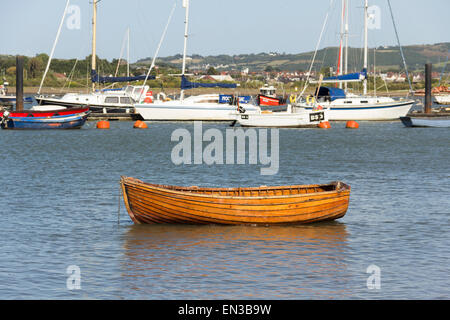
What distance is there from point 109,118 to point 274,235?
56767mm

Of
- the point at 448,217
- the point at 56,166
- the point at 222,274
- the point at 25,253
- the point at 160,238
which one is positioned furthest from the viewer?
the point at 56,166

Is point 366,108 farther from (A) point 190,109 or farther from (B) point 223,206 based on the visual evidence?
(B) point 223,206

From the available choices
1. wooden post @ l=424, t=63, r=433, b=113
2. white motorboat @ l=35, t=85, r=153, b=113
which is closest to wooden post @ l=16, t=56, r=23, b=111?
white motorboat @ l=35, t=85, r=153, b=113

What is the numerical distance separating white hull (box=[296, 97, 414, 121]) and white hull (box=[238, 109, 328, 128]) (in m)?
7.01

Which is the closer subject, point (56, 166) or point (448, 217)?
point (448, 217)

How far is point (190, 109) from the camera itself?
234 feet

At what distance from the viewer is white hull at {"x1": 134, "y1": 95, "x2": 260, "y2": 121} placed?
71.1 meters

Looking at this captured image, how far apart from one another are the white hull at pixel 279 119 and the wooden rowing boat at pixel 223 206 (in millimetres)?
43316

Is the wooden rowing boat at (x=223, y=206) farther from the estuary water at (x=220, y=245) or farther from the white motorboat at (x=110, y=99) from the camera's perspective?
the white motorboat at (x=110, y=99)

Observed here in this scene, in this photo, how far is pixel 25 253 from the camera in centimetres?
1889

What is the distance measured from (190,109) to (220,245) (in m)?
52.0

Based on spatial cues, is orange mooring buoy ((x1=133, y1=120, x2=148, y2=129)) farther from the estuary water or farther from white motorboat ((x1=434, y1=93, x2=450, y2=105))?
white motorboat ((x1=434, y1=93, x2=450, y2=105))
